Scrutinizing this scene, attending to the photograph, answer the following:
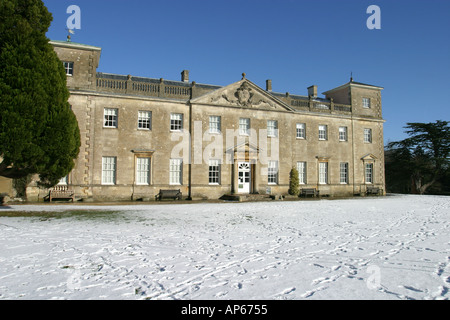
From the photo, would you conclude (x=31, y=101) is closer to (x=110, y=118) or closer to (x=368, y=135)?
(x=110, y=118)

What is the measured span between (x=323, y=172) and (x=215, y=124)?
10277mm

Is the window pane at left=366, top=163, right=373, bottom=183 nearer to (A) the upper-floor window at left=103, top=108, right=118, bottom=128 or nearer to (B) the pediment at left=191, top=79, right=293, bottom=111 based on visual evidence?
(B) the pediment at left=191, top=79, right=293, bottom=111

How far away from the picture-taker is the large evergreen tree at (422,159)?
1339 inches

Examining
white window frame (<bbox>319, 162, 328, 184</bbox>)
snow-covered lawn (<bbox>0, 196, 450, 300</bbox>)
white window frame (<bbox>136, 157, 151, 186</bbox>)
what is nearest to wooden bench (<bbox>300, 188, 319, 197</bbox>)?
white window frame (<bbox>319, 162, 328, 184</bbox>)

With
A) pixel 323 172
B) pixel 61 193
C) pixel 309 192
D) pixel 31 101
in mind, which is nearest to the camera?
pixel 31 101

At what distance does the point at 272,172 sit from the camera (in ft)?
83.6

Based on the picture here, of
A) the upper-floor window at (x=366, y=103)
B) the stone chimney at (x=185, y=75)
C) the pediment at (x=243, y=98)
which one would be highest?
the stone chimney at (x=185, y=75)

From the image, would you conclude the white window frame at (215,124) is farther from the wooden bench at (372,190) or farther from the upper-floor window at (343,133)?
the wooden bench at (372,190)

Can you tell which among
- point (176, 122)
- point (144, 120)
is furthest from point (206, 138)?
point (144, 120)

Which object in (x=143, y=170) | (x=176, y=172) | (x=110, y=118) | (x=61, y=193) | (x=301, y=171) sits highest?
(x=110, y=118)

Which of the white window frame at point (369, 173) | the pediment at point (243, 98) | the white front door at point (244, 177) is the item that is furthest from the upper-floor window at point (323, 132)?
the white front door at point (244, 177)

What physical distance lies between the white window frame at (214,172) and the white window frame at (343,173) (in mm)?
11090

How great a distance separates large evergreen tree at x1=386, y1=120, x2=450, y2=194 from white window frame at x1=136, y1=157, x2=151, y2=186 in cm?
2762

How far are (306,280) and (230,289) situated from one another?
1.22m
